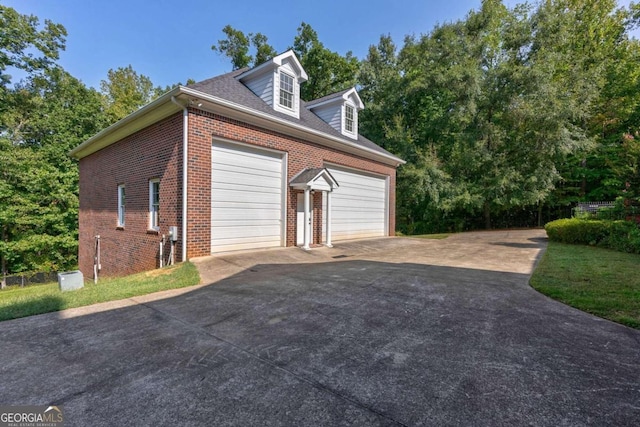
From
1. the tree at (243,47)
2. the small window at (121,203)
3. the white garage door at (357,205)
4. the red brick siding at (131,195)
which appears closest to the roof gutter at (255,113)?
the red brick siding at (131,195)

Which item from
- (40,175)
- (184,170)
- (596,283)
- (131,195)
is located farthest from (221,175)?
(40,175)

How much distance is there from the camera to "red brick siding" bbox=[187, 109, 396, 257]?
7.53 metres

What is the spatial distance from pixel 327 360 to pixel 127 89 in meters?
33.3

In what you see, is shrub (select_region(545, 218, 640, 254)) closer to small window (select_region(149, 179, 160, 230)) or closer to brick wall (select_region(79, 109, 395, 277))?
brick wall (select_region(79, 109, 395, 277))

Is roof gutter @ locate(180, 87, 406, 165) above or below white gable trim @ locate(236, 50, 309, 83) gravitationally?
below

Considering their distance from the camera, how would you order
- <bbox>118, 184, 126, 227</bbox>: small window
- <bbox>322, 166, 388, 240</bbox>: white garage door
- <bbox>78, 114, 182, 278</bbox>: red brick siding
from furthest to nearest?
<bbox>322, 166, 388, 240</bbox>: white garage door < <bbox>118, 184, 126, 227</bbox>: small window < <bbox>78, 114, 182, 278</bbox>: red brick siding

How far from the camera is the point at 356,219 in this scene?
524 inches

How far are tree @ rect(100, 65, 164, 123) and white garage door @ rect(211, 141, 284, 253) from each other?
21.6m

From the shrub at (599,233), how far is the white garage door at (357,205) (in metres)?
7.11

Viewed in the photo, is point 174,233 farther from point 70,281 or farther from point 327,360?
point 327,360

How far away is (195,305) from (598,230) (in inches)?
535

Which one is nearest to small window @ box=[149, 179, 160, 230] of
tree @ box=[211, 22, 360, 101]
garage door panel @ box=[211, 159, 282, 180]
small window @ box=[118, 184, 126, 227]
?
garage door panel @ box=[211, 159, 282, 180]

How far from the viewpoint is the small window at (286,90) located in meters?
10.4

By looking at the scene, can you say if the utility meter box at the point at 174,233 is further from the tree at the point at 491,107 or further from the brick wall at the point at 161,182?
the tree at the point at 491,107
